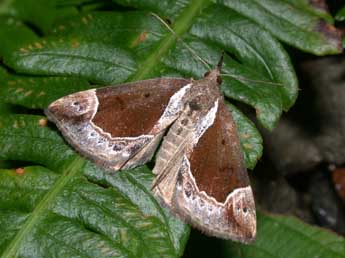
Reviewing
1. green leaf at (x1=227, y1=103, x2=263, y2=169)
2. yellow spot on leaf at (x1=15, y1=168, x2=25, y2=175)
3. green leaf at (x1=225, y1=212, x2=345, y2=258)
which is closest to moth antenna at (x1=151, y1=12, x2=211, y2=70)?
green leaf at (x1=227, y1=103, x2=263, y2=169)

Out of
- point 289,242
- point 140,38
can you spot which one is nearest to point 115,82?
point 140,38

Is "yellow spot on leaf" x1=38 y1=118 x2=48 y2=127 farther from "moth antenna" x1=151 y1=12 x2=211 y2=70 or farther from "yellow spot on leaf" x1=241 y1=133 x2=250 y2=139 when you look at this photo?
"yellow spot on leaf" x1=241 y1=133 x2=250 y2=139

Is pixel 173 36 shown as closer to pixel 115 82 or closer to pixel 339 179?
pixel 115 82

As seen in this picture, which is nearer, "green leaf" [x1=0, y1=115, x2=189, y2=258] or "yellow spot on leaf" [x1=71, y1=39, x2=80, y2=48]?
"green leaf" [x1=0, y1=115, x2=189, y2=258]

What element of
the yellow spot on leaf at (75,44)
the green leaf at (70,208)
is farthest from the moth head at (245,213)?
the yellow spot on leaf at (75,44)

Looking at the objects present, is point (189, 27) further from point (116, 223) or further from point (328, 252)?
point (328, 252)
